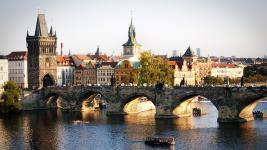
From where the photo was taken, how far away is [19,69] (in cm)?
16900

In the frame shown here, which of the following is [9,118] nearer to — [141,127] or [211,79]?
[141,127]

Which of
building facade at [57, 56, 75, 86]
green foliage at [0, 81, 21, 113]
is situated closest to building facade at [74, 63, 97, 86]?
building facade at [57, 56, 75, 86]

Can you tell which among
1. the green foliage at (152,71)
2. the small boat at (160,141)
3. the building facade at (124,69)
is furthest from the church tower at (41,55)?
the small boat at (160,141)

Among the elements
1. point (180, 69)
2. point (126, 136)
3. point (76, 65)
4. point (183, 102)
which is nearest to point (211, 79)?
point (180, 69)

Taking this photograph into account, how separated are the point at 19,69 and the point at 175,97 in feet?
219

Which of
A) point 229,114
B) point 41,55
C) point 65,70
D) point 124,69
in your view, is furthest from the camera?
point 65,70

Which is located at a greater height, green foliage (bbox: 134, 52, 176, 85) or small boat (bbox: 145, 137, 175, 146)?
green foliage (bbox: 134, 52, 176, 85)

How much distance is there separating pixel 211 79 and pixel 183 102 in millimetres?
77705

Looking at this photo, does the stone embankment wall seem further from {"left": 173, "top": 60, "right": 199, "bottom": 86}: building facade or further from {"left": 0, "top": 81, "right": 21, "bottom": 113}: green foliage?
{"left": 173, "top": 60, "right": 199, "bottom": 86}: building facade

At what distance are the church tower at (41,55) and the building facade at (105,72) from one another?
20.6 metres

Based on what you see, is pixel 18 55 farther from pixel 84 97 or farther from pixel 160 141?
pixel 160 141

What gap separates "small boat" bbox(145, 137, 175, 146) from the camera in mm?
85312

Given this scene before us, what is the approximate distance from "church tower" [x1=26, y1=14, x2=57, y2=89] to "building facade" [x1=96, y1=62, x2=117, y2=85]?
20.6m

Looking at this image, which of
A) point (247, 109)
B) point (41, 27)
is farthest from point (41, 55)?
point (247, 109)
